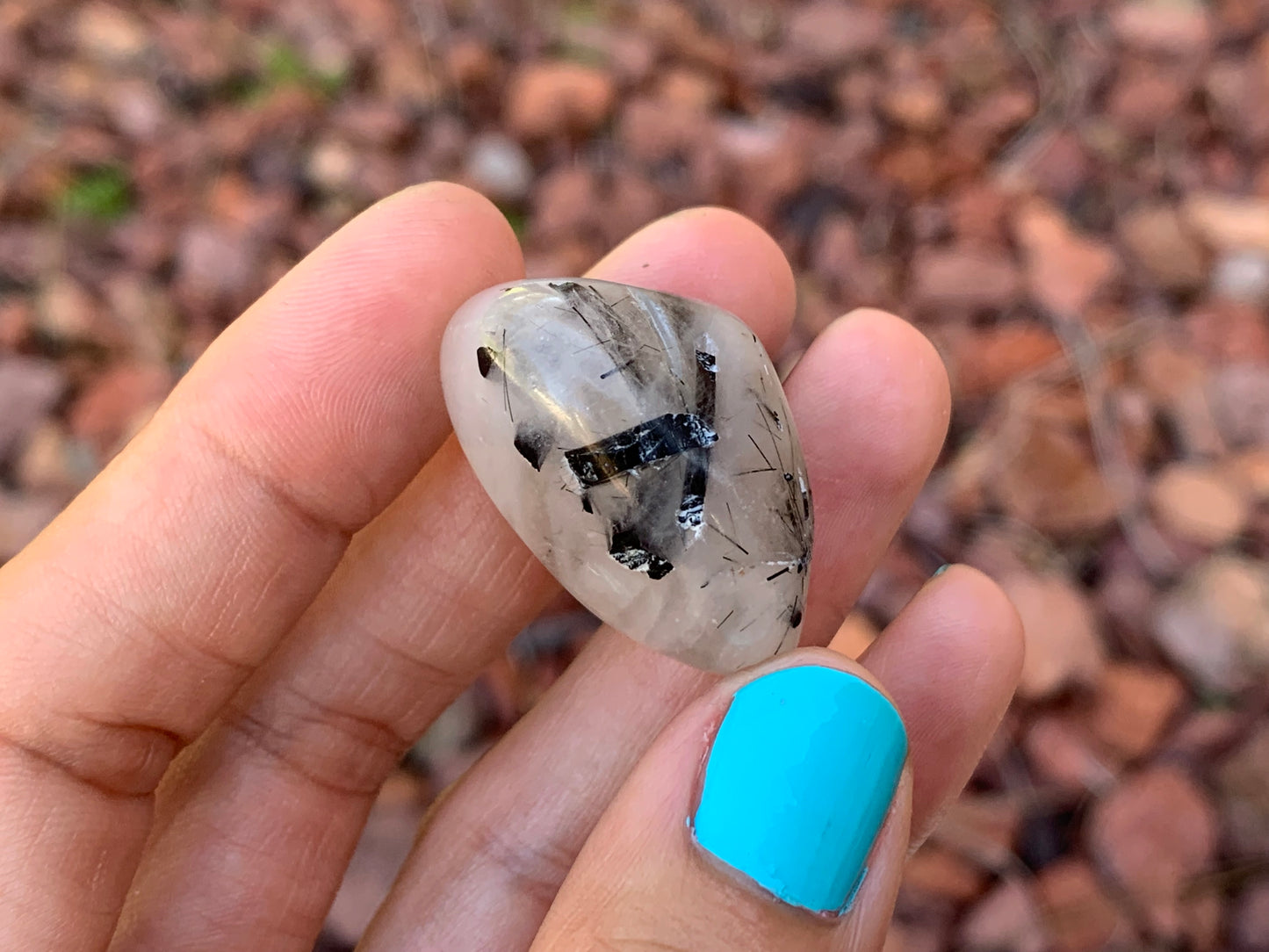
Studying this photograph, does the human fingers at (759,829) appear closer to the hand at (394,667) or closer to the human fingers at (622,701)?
the hand at (394,667)

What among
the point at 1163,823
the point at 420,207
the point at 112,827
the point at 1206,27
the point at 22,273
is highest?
the point at 420,207

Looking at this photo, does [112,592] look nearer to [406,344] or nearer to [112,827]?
[112,827]

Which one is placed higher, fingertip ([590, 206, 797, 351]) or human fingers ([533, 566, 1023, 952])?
fingertip ([590, 206, 797, 351])

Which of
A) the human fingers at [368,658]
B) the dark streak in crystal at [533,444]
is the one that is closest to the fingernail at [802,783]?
the dark streak in crystal at [533,444]

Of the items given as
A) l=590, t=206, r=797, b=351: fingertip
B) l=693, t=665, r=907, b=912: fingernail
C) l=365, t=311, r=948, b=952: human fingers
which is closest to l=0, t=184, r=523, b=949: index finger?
l=590, t=206, r=797, b=351: fingertip

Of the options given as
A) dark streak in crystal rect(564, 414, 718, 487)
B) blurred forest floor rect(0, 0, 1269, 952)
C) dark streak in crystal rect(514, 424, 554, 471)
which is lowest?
blurred forest floor rect(0, 0, 1269, 952)

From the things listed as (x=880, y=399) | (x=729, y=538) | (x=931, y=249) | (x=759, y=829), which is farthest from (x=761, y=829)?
(x=931, y=249)

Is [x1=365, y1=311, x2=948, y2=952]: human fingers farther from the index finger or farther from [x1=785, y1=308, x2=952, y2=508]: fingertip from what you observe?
the index finger

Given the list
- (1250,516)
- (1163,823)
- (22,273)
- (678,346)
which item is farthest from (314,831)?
(1250,516)
